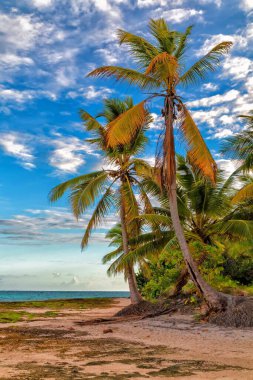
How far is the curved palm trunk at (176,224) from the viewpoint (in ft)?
44.3

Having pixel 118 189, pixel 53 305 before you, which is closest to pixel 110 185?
pixel 118 189

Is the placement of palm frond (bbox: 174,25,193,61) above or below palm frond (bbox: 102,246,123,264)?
above

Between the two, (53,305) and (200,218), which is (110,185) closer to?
(200,218)

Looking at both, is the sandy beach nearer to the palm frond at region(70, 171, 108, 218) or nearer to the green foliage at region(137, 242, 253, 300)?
the green foliage at region(137, 242, 253, 300)

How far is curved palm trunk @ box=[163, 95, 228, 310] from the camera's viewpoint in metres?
13.5

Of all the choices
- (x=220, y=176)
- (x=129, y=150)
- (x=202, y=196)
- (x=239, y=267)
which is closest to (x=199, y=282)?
(x=202, y=196)

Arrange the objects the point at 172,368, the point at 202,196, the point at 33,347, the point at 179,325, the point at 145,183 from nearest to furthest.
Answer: the point at 172,368
the point at 33,347
the point at 179,325
the point at 202,196
the point at 145,183

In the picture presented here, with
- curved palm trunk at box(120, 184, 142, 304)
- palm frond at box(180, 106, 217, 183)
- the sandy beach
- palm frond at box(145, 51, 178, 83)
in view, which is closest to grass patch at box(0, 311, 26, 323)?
curved palm trunk at box(120, 184, 142, 304)

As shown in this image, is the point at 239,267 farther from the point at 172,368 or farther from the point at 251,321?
the point at 172,368

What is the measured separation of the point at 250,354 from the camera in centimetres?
742

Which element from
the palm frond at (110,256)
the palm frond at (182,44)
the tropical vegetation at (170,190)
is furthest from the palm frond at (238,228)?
the palm frond at (110,256)

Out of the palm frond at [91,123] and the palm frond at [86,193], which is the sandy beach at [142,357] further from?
the palm frond at [91,123]

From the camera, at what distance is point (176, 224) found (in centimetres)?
1438

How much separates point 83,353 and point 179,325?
645cm
